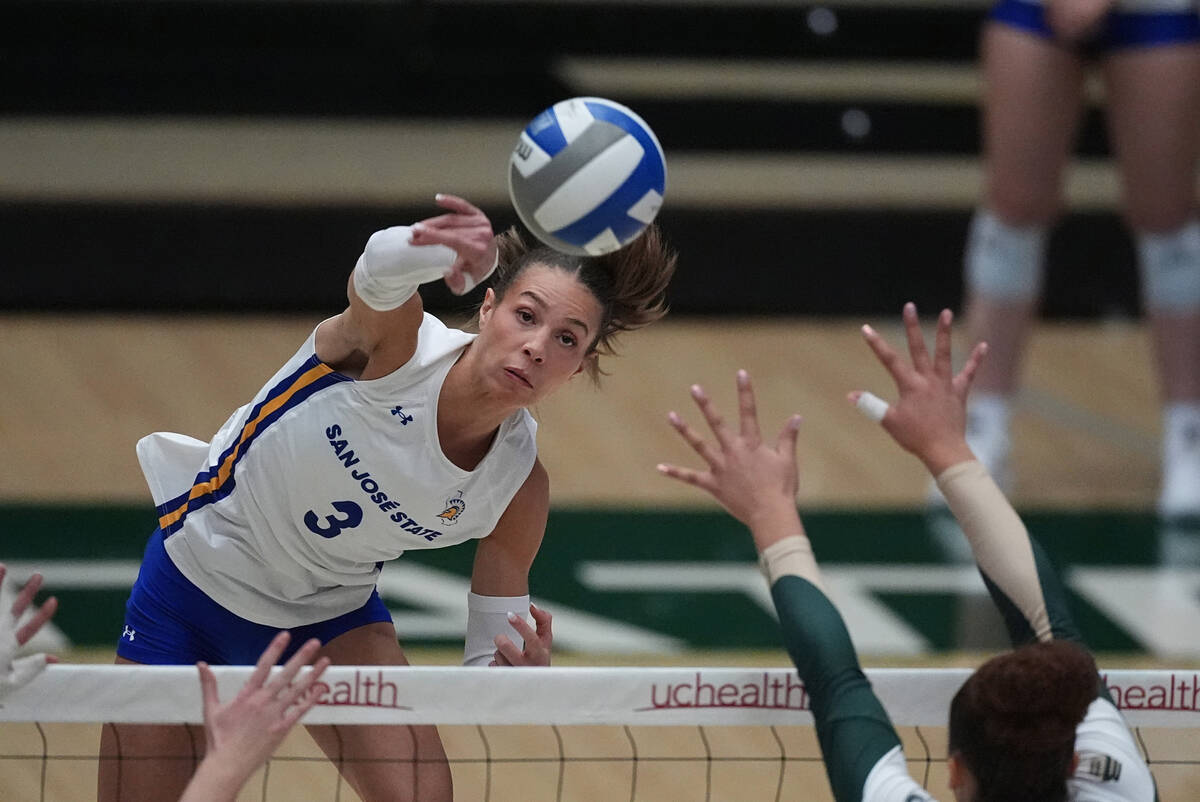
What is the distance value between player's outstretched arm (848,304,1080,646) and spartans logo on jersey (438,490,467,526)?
2.74 feet

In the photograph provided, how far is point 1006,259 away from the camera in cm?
717

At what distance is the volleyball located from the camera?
10.5ft

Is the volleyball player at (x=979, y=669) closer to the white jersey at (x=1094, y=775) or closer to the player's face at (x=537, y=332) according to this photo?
the white jersey at (x=1094, y=775)

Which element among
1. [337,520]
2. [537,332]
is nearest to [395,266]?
[537,332]

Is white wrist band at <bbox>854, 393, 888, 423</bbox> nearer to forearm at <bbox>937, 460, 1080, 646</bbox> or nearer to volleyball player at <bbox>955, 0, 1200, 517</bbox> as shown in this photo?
forearm at <bbox>937, 460, 1080, 646</bbox>

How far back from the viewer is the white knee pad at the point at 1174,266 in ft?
23.1

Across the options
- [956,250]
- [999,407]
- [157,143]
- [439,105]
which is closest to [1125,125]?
[999,407]

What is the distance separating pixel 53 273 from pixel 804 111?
4965mm

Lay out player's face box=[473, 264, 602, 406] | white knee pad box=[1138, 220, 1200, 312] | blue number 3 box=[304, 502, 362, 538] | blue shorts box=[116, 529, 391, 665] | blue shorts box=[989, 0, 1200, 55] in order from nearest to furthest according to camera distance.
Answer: player's face box=[473, 264, 602, 406]
blue number 3 box=[304, 502, 362, 538]
blue shorts box=[116, 529, 391, 665]
blue shorts box=[989, 0, 1200, 55]
white knee pad box=[1138, 220, 1200, 312]

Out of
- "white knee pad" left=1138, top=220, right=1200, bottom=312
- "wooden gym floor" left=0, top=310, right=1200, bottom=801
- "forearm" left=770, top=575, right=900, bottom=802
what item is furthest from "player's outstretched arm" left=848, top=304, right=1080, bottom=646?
"white knee pad" left=1138, top=220, right=1200, bottom=312

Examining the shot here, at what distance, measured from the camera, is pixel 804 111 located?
448 inches

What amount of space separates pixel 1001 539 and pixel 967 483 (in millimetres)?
119

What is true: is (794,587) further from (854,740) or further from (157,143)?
(157,143)

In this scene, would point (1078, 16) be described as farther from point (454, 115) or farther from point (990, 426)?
point (454, 115)
